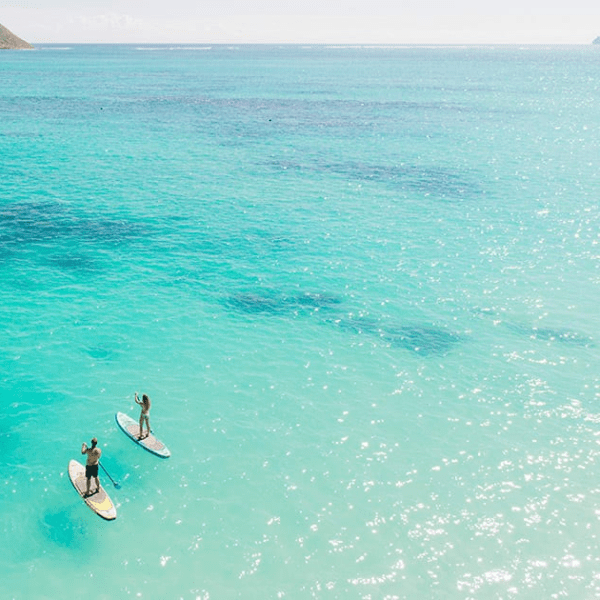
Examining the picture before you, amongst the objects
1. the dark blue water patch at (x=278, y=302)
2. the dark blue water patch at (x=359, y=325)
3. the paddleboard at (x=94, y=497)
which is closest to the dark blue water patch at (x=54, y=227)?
the dark blue water patch at (x=278, y=302)

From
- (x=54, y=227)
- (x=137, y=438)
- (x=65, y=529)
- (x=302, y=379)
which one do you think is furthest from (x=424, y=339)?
(x=54, y=227)

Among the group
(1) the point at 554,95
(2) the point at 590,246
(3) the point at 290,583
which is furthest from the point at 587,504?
(1) the point at 554,95

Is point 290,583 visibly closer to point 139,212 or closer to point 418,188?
point 139,212

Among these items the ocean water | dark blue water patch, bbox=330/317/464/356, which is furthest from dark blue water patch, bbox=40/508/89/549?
dark blue water patch, bbox=330/317/464/356

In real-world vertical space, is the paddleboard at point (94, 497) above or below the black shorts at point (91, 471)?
below

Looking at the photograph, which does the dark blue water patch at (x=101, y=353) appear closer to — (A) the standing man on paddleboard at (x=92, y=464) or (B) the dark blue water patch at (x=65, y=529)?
(A) the standing man on paddleboard at (x=92, y=464)

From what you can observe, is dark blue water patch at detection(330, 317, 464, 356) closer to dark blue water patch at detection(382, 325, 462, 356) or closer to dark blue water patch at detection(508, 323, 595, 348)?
dark blue water patch at detection(382, 325, 462, 356)
